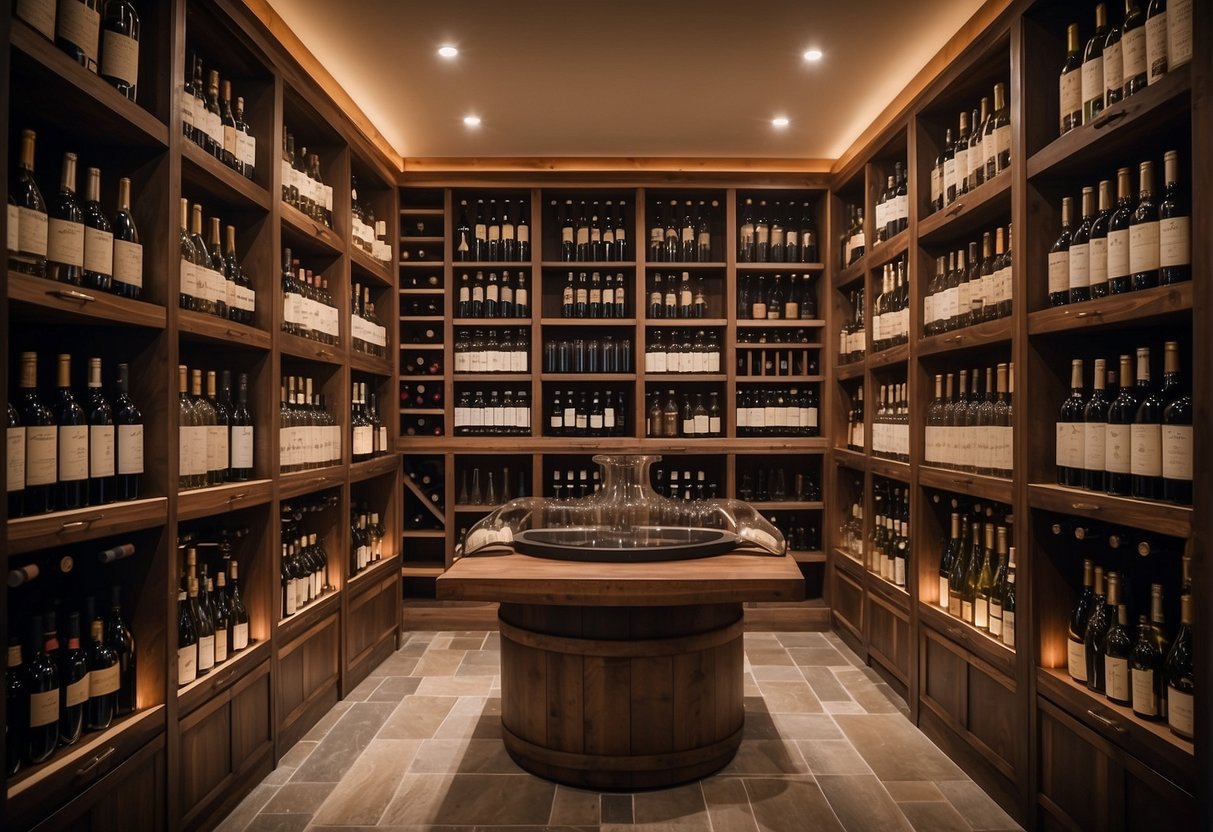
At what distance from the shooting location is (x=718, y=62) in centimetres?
327

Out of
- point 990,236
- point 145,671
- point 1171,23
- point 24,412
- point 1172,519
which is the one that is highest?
point 1171,23

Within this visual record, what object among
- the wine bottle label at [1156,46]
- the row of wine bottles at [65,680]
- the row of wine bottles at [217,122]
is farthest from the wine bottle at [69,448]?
the wine bottle label at [1156,46]

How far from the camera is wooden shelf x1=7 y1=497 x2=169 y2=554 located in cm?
161

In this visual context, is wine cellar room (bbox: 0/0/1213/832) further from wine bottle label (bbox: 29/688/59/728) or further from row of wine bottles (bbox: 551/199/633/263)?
row of wine bottles (bbox: 551/199/633/263)

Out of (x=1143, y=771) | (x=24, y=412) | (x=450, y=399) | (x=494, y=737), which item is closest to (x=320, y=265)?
(x=450, y=399)

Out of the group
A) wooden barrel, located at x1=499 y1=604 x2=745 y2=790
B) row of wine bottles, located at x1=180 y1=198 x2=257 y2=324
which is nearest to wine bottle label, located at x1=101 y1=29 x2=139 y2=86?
row of wine bottles, located at x1=180 y1=198 x2=257 y2=324

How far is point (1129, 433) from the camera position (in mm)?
1964

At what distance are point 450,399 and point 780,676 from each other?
8.66 ft

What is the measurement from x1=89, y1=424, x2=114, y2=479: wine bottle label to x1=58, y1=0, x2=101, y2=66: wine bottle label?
0.98 meters

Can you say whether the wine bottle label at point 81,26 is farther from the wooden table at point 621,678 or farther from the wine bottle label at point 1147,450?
the wine bottle label at point 1147,450

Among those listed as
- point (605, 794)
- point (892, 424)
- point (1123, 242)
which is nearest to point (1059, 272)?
point (1123, 242)

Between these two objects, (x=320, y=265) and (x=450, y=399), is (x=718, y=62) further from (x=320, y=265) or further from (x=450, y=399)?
(x=450, y=399)

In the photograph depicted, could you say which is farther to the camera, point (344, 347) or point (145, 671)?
point (344, 347)

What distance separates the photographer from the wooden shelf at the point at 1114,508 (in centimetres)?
175
